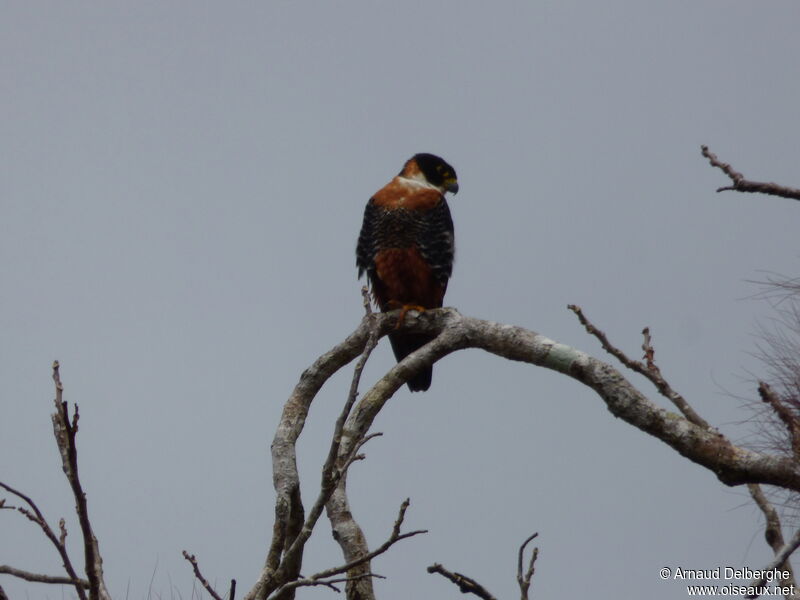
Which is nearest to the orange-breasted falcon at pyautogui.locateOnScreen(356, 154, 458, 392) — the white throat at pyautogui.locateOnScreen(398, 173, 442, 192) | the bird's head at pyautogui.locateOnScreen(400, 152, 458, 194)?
the white throat at pyautogui.locateOnScreen(398, 173, 442, 192)

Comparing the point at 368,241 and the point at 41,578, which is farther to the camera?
the point at 368,241

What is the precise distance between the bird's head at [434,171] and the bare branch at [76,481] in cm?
457

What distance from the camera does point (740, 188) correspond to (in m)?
2.82

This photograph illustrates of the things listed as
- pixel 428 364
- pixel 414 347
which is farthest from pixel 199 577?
pixel 414 347

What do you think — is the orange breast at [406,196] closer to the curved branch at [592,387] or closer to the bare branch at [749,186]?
the curved branch at [592,387]

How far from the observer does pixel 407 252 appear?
5.71 meters

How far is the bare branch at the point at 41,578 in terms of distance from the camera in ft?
6.61

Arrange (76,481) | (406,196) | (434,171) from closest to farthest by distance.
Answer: (76,481) < (406,196) < (434,171)

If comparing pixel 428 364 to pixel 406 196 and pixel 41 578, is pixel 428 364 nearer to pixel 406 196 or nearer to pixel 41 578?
pixel 41 578

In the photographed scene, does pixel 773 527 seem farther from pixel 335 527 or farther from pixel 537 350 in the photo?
pixel 335 527

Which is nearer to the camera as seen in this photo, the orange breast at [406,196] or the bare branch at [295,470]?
the bare branch at [295,470]

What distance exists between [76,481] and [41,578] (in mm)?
326

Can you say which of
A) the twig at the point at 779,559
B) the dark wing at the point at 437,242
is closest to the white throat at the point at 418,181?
the dark wing at the point at 437,242

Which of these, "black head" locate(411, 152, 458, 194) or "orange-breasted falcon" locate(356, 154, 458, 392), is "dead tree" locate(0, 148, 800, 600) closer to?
"orange-breasted falcon" locate(356, 154, 458, 392)
